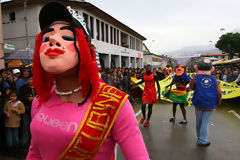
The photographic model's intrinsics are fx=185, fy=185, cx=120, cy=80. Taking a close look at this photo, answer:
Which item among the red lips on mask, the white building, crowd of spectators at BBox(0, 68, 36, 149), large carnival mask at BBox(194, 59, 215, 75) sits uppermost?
the white building

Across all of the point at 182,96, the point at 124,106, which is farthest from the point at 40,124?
the point at 182,96

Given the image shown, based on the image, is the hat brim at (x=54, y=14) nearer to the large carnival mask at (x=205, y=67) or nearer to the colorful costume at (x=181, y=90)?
the large carnival mask at (x=205, y=67)

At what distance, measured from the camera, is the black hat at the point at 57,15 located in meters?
1.24

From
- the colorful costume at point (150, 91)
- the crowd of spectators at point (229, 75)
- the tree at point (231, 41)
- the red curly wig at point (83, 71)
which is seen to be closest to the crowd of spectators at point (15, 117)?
the colorful costume at point (150, 91)

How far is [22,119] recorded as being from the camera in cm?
415

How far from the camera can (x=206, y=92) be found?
397 centimetres

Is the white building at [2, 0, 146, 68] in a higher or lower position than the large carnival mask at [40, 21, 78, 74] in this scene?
higher

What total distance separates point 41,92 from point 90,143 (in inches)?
21.2

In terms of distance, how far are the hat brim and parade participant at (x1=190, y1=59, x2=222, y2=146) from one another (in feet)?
11.5

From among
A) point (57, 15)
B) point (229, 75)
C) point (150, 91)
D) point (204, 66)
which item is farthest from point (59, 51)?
point (229, 75)

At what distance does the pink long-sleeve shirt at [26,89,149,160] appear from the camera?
3.55 ft

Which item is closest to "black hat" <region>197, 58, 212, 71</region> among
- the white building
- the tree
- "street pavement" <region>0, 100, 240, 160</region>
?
"street pavement" <region>0, 100, 240, 160</region>

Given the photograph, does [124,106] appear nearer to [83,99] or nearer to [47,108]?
[83,99]

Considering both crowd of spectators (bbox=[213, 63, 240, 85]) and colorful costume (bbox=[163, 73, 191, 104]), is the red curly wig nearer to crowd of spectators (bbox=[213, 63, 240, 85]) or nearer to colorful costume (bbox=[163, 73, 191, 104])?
colorful costume (bbox=[163, 73, 191, 104])
